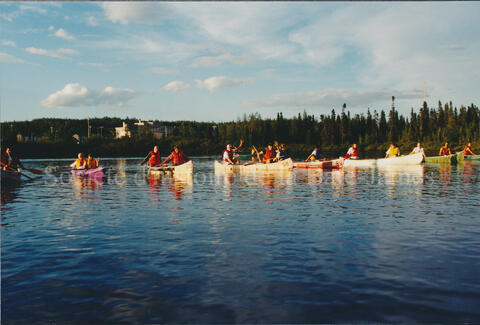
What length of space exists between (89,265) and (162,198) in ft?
36.5

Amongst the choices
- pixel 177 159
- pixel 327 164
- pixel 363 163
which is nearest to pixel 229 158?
pixel 177 159

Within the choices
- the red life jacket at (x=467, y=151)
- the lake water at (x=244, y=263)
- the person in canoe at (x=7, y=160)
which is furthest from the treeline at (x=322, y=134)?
the lake water at (x=244, y=263)

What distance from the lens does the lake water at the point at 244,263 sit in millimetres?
6547

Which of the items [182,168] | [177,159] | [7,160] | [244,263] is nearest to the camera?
[244,263]

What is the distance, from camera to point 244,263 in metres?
8.86

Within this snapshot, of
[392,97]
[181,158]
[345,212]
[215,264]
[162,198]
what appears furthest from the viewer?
[392,97]

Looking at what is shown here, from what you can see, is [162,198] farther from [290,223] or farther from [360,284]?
[360,284]

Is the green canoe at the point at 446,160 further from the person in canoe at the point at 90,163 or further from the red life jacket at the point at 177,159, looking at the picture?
the person in canoe at the point at 90,163

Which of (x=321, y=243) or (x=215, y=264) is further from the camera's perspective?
(x=321, y=243)

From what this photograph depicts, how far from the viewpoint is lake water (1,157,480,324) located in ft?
21.5

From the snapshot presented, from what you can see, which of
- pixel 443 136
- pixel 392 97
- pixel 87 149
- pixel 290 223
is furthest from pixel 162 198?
pixel 392 97

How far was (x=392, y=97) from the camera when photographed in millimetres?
159250

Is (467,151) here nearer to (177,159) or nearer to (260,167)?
(260,167)

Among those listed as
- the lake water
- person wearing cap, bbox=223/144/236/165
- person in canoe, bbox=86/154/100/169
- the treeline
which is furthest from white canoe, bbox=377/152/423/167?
the treeline
